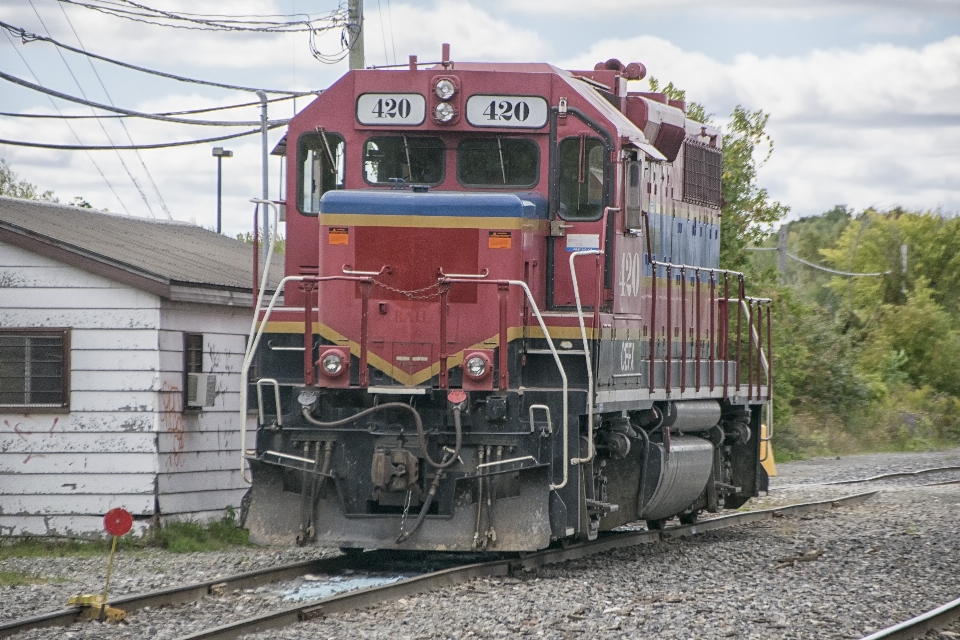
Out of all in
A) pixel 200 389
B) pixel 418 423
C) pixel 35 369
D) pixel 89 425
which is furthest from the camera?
pixel 200 389

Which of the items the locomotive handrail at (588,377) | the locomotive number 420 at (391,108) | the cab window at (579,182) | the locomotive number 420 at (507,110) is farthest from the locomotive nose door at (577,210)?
the locomotive number 420 at (391,108)

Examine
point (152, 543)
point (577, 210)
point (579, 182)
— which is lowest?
point (152, 543)

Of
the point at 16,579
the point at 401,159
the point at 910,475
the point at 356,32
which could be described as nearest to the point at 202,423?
the point at 16,579

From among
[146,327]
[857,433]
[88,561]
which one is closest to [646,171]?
[146,327]

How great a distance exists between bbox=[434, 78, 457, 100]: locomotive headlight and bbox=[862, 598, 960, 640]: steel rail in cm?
478

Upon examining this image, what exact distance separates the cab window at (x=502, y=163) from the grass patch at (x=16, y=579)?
4.32 metres

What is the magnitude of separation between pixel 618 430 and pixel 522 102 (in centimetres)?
273

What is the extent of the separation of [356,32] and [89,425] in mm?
7872

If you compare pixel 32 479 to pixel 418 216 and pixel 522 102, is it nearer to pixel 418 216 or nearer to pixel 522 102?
pixel 418 216

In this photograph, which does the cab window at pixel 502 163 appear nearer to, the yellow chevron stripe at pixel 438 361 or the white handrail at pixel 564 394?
the white handrail at pixel 564 394

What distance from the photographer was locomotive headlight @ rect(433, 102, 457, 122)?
9688 millimetres

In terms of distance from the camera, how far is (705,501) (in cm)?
1319

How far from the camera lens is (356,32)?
59.3 ft

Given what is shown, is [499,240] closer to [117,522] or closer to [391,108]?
[391,108]
